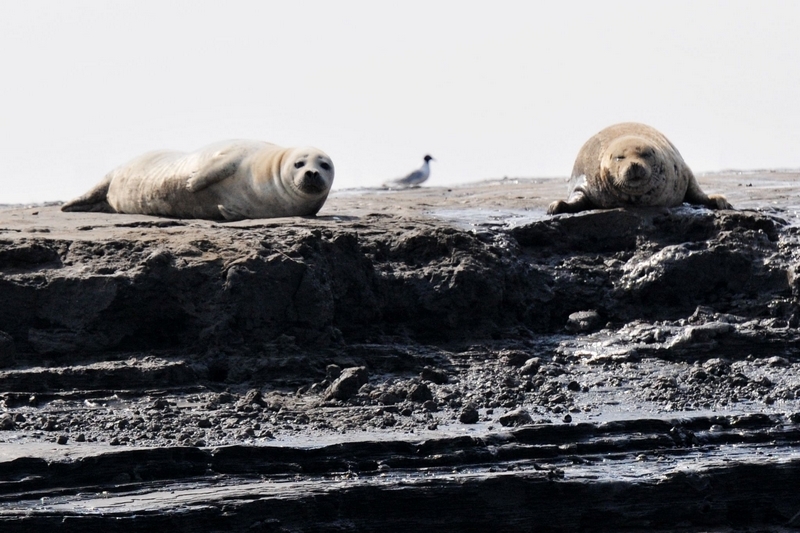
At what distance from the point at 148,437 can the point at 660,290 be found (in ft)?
13.3

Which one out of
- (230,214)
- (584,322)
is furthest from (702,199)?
(230,214)

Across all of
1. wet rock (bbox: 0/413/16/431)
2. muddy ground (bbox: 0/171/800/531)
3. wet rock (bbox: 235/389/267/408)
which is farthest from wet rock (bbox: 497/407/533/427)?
wet rock (bbox: 0/413/16/431)

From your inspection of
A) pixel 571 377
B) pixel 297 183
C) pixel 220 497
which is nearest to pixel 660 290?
pixel 571 377

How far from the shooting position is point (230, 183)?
1036cm

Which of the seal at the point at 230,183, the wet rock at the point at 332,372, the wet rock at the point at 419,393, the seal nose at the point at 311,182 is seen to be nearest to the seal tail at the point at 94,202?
the seal at the point at 230,183

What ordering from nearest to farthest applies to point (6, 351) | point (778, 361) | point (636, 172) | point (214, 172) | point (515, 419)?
point (515, 419) < point (6, 351) < point (778, 361) < point (636, 172) < point (214, 172)

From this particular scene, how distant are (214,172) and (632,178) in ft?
10.8

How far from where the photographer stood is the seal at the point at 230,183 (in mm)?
10164

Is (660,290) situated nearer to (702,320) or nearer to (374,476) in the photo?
(702,320)

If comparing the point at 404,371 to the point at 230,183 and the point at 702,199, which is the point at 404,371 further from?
the point at 702,199

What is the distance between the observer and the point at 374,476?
238 inches

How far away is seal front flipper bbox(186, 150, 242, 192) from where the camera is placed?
10328mm

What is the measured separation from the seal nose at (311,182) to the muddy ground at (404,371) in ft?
1.15

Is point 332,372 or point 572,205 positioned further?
point 572,205
